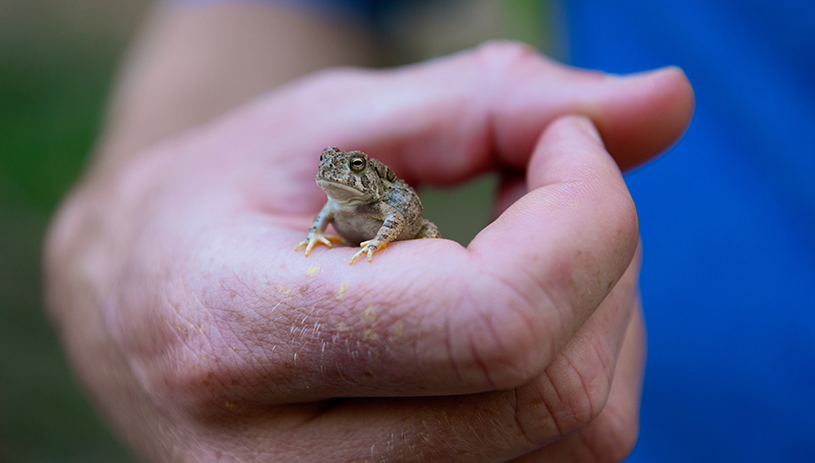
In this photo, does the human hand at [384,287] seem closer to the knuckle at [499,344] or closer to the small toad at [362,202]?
the knuckle at [499,344]

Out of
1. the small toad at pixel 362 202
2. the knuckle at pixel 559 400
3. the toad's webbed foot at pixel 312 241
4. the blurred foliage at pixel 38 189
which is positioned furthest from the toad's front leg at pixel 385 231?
the blurred foliage at pixel 38 189

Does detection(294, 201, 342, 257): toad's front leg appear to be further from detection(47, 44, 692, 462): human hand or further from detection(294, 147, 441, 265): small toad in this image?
detection(47, 44, 692, 462): human hand

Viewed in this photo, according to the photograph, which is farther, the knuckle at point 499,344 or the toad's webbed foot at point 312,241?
the toad's webbed foot at point 312,241

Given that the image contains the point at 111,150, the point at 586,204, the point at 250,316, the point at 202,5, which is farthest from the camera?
the point at 202,5

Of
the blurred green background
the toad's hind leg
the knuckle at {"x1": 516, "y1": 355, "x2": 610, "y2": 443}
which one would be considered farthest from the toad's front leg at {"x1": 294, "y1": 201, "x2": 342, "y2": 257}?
the blurred green background

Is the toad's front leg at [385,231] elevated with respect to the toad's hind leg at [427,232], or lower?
elevated

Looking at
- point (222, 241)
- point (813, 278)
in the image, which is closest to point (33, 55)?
point (222, 241)

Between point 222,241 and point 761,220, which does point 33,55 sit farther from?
point 761,220

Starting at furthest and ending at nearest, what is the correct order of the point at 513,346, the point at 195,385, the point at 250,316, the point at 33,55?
the point at 33,55
the point at 195,385
the point at 250,316
the point at 513,346
